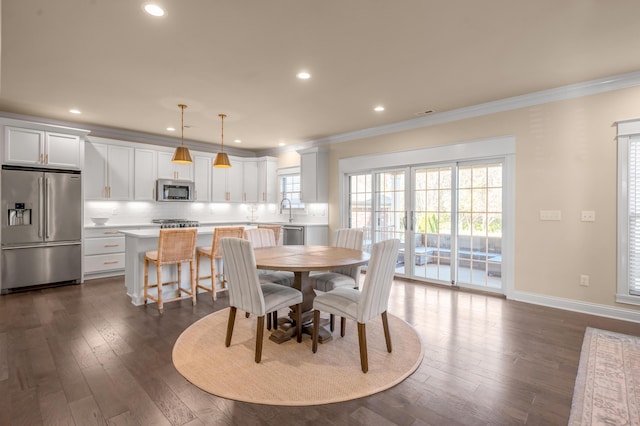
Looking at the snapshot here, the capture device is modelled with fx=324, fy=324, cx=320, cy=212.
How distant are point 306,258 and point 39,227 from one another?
4367 mm

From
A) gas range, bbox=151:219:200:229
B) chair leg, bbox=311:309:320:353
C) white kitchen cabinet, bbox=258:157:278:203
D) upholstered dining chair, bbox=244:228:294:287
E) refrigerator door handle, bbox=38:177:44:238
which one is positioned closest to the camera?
chair leg, bbox=311:309:320:353

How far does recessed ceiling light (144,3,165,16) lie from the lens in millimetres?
2290

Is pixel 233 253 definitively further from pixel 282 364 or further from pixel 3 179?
pixel 3 179

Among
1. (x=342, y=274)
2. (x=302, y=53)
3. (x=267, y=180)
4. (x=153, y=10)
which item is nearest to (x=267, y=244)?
(x=342, y=274)

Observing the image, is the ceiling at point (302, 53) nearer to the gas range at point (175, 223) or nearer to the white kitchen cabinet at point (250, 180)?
the gas range at point (175, 223)

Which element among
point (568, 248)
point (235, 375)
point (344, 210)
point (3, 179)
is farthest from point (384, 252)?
point (3, 179)

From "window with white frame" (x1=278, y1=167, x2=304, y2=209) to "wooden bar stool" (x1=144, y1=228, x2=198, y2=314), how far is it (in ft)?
11.4

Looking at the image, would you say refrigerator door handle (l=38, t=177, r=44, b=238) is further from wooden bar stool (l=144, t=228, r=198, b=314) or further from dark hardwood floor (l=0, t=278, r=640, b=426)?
wooden bar stool (l=144, t=228, r=198, b=314)

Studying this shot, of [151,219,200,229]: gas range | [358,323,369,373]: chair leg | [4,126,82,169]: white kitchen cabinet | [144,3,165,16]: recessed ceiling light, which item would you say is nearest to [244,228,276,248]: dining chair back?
[358,323,369,373]: chair leg

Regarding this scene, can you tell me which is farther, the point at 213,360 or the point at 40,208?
the point at 40,208

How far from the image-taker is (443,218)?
498 cm

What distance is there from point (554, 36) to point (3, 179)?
21.8ft

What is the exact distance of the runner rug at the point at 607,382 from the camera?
1922 mm

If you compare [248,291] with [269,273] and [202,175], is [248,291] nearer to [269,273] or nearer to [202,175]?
[269,273]
